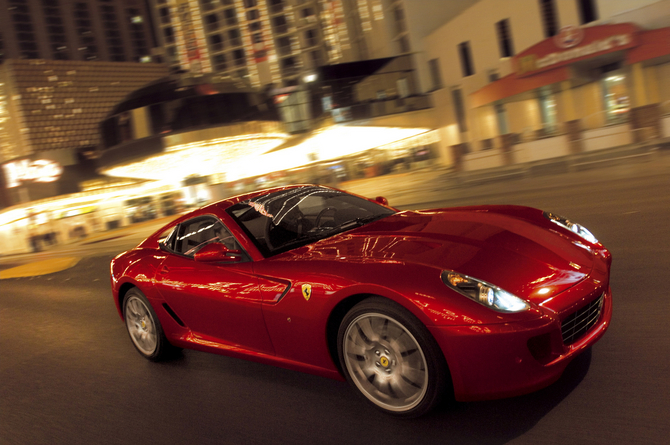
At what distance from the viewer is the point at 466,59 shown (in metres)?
33.4

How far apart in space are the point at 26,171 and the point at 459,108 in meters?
46.7

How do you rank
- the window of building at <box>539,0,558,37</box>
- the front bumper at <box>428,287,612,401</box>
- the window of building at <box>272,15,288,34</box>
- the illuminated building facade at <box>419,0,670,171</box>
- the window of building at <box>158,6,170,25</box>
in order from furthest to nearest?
the window of building at <box>158,6,170,25</box>, the window of building at <box>272,15,288,34</box>, the window of building at <box>539,0,558,37</box>, the illuminated building facade at <box>419,0,670,171</box>, the front bumper at <box>428,287,612,401</box>

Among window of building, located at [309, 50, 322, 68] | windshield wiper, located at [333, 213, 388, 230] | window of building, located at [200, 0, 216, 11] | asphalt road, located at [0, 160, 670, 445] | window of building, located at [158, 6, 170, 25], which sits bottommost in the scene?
asphalt road, located at [0, 160, 670, 445]

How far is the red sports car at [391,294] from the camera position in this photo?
2.65 meters

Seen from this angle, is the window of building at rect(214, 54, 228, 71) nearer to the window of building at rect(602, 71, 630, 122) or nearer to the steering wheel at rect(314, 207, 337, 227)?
the window of building at rect(602, 71, 630, 122)

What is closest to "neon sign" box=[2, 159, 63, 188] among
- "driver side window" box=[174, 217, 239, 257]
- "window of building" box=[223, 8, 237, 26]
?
"window of building" box=[223, 8, 237, 26]

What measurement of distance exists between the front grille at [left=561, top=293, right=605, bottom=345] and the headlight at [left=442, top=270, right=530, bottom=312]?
0.27 m

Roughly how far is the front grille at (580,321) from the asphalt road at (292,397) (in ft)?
1.06

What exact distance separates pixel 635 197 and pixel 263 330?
7.51 metres

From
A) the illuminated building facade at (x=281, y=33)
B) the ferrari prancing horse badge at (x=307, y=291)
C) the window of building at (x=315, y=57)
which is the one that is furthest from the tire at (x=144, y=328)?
the window of building at (x=315, y=57)

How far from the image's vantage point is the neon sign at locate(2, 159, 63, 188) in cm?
5891

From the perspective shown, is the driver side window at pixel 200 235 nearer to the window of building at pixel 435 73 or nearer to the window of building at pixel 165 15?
the window of building at pixel 435 73

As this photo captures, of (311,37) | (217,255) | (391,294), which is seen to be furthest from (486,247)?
(311,37)

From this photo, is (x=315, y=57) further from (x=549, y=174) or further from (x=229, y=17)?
(x=549, y=174)
